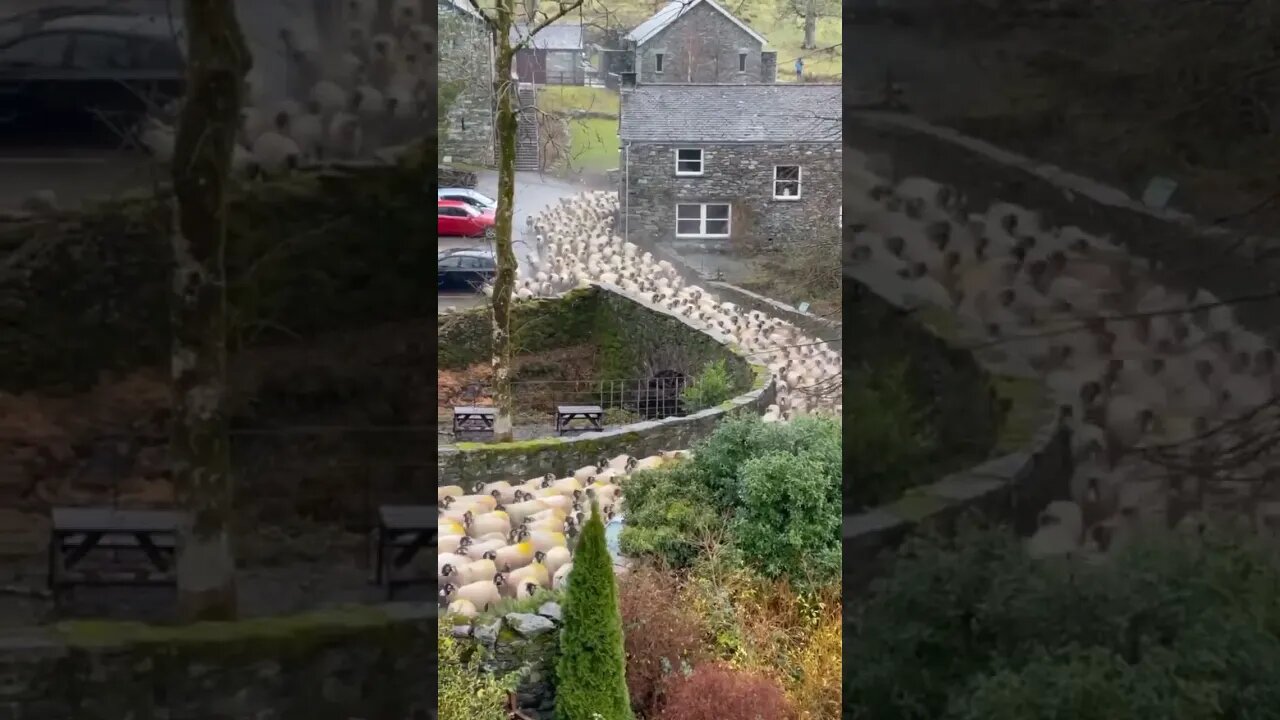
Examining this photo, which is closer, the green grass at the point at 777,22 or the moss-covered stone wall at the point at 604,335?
the green grass at the point at 777,22

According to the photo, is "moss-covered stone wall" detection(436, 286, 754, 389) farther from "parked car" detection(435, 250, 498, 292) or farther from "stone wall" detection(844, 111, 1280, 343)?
"stone wall" detection(844, 111, 1280, 343)

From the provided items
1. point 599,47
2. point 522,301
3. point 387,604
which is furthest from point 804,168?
point 387,604

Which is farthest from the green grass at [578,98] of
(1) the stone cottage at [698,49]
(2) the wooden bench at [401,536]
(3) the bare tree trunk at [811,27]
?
(2) the wooden bench at [401,536]

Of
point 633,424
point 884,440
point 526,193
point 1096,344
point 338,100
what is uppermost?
point 526,193

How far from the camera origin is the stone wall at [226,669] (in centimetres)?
114

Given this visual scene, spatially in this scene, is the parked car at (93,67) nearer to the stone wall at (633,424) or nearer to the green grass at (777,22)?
the green grass at (777,22)

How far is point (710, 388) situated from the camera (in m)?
4.46

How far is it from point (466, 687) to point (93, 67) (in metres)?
2.44

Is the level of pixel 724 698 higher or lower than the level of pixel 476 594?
lower

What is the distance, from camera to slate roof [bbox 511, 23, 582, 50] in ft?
12.0

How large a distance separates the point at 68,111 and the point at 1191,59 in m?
1.26

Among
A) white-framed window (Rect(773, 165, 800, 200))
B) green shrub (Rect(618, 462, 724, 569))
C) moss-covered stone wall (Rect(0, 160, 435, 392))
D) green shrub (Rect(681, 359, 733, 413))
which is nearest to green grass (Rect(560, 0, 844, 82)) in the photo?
white-framed window (Rect(773, 165, 800, 200))

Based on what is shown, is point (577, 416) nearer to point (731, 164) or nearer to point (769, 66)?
point (731, 164)

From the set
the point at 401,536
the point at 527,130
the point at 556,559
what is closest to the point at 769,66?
the point at 527,130
